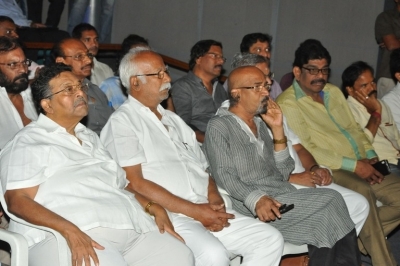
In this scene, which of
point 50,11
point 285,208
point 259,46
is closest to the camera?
point 285,208

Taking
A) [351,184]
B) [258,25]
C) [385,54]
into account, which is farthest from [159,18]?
[351,184]

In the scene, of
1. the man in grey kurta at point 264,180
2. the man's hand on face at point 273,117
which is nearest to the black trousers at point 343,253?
the man in grey kurta at point 264,180

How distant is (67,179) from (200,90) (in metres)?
2.21

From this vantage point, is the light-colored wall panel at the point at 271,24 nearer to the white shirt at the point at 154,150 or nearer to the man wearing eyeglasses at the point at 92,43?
the man wearing eyeglasses at the point at 92,43

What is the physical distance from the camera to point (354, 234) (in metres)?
4.21

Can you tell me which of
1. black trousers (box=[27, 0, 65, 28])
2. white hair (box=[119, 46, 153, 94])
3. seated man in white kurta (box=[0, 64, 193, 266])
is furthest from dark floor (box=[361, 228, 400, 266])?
black trousers (box=[27, 0, 65, 28])

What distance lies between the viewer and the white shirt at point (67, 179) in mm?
3223

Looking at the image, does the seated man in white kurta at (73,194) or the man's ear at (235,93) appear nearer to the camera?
the seated man in white kurta at (73,194)

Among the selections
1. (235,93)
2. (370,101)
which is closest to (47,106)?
(235,93)

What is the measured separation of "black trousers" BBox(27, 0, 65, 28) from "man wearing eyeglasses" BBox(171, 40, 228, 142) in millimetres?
2840

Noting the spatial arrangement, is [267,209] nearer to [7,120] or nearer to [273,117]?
[273,117]

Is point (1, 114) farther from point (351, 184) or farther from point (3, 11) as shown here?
point (3, 11)

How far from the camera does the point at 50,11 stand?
8.04m

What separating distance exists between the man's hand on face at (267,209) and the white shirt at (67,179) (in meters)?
0.66
